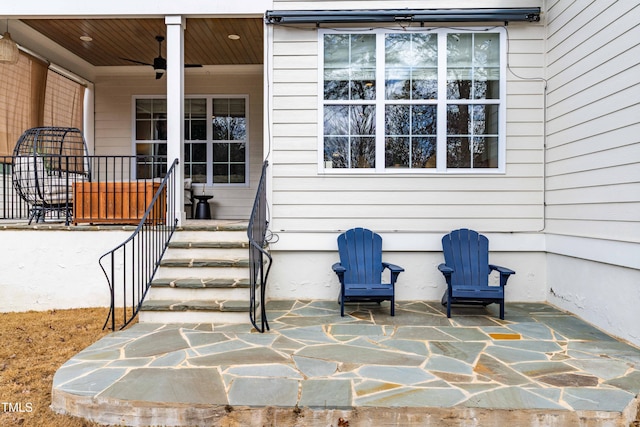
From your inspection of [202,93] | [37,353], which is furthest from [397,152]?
[202,93]

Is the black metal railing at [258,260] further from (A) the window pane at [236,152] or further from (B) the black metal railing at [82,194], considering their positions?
(A) the window pane at [236,152]

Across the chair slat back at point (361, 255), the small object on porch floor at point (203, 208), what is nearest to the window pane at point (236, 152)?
the small object on porch floor at point (203, 208)

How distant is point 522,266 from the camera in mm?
4984

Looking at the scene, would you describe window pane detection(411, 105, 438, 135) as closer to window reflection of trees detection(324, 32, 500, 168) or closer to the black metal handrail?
window reflection of trees detection(324, 32, 500, 168)

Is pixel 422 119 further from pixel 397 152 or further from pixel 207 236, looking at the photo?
pixel 207 236

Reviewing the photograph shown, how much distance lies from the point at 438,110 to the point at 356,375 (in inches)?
134

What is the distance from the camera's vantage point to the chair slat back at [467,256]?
4578 millimetres

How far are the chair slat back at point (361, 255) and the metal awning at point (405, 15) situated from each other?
2441 mm

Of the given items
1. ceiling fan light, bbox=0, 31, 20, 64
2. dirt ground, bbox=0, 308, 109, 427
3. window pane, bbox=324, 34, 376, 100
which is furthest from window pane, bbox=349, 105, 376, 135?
ceiling fan light, bbox=0, 31, 20, 64

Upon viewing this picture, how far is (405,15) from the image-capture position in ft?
16.0

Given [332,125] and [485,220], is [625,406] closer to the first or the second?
[485,220]

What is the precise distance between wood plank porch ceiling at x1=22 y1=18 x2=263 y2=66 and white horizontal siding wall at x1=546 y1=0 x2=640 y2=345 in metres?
3.90

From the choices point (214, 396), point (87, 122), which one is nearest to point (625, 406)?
point (214, 396)

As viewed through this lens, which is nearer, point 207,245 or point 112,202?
point 207,245
